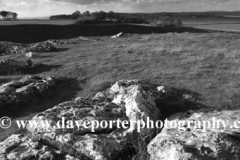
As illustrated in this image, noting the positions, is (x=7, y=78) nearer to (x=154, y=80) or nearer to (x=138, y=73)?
(x=138, y=73)

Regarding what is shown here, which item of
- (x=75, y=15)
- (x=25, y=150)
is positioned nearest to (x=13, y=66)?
(x=25, y=150)

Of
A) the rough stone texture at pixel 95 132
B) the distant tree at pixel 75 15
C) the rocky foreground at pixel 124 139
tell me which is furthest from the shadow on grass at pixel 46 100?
the distant tree at pixel 75 15

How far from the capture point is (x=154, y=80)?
14.5 meters

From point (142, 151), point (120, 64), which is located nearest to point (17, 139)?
point (142, 151)

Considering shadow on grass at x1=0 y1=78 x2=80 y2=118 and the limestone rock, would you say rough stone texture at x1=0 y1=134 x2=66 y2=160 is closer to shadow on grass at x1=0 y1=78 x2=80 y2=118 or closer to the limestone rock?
the limestone rock

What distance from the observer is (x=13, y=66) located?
59.9 ft

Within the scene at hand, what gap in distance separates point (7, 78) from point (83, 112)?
34.1 feet

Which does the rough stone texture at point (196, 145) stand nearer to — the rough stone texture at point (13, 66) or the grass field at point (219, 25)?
the rough stone texture at point (13, 66)

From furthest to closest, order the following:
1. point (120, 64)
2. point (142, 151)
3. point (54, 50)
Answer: point (54, 50) → point (120, 64) → point (142, 151)

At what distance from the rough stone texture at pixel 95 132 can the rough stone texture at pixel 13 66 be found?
11.6m

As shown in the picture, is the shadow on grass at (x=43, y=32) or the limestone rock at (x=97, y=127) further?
the shadow on grass at (x=43, y=32)

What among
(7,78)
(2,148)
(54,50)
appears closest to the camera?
→ (2,148)

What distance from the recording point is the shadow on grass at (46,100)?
10758 mm

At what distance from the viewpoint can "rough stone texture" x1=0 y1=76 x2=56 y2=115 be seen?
11039 millimetres
